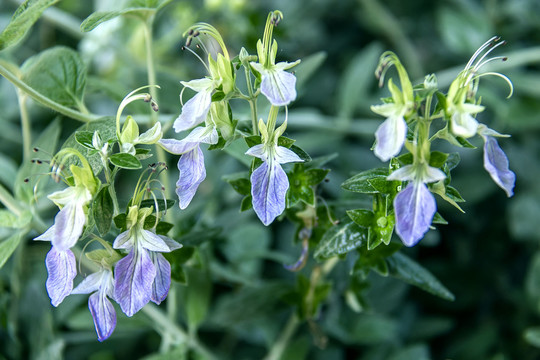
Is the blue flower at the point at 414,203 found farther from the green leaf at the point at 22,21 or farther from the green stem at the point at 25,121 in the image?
the green stem at the point at 25,121

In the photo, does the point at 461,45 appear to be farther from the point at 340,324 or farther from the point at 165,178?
the point at 165,178

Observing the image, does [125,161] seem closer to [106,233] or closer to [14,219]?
[106,233]

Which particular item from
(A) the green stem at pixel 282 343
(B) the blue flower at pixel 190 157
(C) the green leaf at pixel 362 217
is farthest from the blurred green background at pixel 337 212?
(B) the blue flower at pixel 190 157

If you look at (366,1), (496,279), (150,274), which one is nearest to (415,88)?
(150,274)

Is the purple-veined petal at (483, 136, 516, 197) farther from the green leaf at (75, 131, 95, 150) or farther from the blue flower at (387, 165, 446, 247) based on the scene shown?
the green leaf at (75, 131, 95, 150)

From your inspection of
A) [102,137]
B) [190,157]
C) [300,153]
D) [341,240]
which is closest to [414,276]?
[341,240]

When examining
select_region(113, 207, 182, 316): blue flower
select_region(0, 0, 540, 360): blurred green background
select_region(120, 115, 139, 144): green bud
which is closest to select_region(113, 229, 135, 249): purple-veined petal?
select_region(113, 207, 182, 316): blue flower
